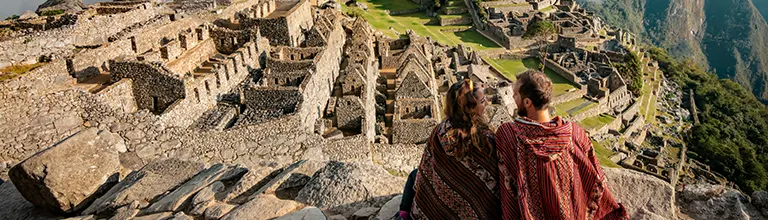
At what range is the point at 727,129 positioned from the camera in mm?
45906

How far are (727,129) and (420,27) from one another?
98.2 ft

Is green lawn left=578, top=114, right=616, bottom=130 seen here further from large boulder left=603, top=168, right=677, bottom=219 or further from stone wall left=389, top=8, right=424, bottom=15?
stone wall left=389, top=8, right=424, bottom=15

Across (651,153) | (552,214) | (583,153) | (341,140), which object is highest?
(583,153)

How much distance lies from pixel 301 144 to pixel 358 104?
11.9 ft

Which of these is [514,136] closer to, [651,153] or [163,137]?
[163,137]

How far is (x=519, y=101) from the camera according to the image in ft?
14.5

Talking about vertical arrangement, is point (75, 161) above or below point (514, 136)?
below

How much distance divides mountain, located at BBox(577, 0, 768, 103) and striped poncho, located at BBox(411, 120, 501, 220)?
11934 centimetres

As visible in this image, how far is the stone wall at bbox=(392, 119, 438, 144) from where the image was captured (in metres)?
16.5

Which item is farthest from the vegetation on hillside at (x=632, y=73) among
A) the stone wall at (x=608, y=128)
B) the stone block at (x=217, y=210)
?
the stone block at (x=217, y=210)

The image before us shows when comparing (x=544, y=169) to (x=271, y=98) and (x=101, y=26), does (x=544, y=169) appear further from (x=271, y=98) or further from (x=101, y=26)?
(x=101, y=26)

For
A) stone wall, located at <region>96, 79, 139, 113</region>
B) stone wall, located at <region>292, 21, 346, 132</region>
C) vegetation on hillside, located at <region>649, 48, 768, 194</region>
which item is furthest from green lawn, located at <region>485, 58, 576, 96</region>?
stone wall, located at <region>96, 79, 139, 113</region>

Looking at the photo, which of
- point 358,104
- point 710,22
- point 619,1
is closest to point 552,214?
point 358,104

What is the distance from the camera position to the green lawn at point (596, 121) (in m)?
30.5
